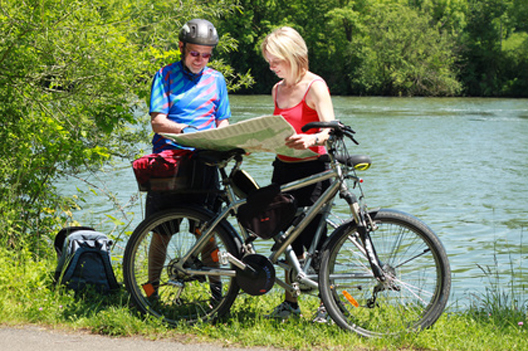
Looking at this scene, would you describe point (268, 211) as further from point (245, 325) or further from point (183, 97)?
point (183, 97)

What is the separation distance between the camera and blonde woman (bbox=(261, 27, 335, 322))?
423cm

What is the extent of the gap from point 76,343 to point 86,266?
42.7 inches

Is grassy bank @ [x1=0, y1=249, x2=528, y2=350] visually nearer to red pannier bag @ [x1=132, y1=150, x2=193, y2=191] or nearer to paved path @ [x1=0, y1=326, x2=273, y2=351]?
paved path @ [x1=0, y1=326, x2=273, y2=351]

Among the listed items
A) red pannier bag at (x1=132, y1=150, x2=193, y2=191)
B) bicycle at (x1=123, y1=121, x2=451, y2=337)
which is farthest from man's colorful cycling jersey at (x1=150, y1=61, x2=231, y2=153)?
bicycle at (x1=123, y1=121, x2=451, y2=337)

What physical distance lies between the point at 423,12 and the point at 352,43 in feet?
23.4

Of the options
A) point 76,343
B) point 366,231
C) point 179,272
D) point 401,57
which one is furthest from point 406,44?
point 76,343

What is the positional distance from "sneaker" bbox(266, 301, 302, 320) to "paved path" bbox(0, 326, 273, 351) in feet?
1.98

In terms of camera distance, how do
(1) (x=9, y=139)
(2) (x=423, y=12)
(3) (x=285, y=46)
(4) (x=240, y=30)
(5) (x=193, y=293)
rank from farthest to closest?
(2) (x=423, y=12) → (4) (x=240, y=30) → (1) (x=9, y=139) → (5) (x=193, y=293) → (3) (x=285, y=46)

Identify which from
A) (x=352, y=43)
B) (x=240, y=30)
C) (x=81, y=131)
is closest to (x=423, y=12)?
(x=352, y=43)

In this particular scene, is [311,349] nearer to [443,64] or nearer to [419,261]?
[419,261]

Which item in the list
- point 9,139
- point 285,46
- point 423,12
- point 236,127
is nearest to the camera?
point 236,127

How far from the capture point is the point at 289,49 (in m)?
4.25

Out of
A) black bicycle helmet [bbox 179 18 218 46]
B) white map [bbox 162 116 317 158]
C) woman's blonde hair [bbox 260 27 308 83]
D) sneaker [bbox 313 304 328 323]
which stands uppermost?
black bicycle helmet [bbox 179 18 218 46]

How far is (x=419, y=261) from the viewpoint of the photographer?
4273mm
